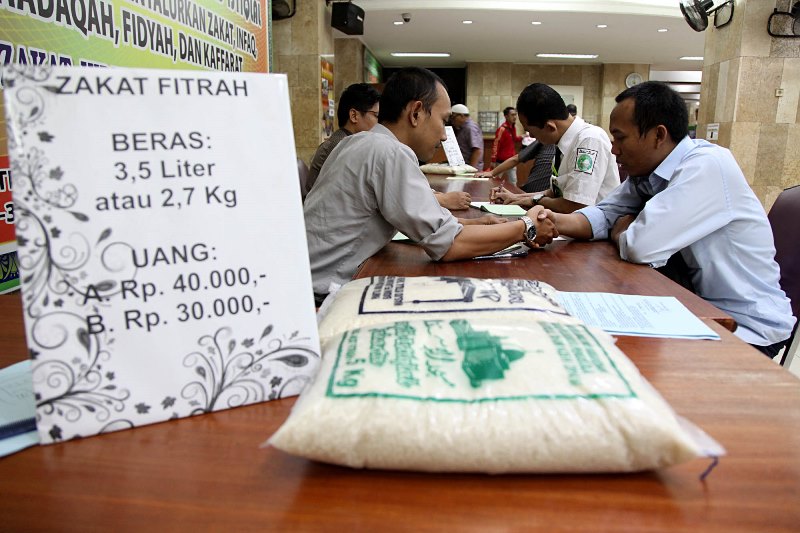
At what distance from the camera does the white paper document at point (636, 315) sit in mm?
846

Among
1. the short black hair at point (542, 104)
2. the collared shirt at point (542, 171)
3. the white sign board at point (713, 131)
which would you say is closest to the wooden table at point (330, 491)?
the short black hair at point (542, 104)

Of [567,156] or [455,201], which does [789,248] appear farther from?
[567,156]

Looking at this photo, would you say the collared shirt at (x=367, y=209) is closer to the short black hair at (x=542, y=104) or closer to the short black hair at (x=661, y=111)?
the short black hair at (x=661, y=111)

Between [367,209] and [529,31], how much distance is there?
875 cm

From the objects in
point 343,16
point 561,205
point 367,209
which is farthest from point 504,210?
point 343,16

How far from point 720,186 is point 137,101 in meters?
1.48

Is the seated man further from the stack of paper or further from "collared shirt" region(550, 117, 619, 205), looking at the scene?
the stack of paper

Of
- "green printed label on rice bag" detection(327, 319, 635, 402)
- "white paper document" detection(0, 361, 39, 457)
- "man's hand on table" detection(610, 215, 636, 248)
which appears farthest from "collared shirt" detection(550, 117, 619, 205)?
"white paper document" detection(0, 361, 39, 457)

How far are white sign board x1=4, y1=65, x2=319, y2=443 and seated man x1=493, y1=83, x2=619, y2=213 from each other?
2.27 m

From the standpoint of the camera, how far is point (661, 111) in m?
1.64

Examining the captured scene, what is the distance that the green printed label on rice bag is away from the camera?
0.47m

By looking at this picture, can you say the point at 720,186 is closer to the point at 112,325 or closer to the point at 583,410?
the point at 583,410

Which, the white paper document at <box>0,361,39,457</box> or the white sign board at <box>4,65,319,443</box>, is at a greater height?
the white sign board at <box>4,65,319,443</box>

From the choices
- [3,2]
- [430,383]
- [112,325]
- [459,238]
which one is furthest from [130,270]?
[3,2]
